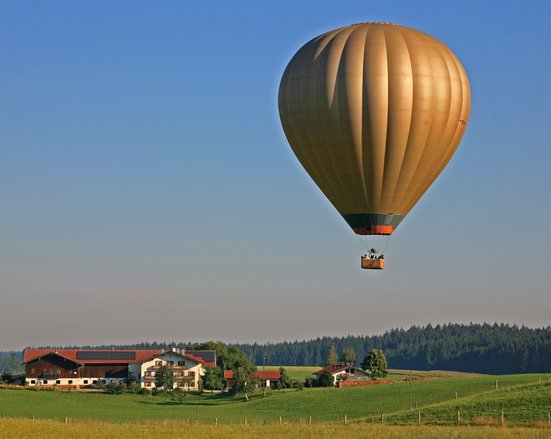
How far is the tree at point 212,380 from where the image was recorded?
13562 cm

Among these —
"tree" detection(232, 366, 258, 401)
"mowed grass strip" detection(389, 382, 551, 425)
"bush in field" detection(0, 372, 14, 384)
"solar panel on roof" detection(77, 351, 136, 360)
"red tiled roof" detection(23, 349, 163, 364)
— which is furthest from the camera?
"solar panel on roof" detection(77, 351, 136, 360)

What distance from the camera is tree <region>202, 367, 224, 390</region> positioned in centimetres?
13562

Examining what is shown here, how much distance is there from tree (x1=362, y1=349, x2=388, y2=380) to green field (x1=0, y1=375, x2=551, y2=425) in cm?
2676

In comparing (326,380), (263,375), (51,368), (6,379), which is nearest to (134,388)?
(263,375)

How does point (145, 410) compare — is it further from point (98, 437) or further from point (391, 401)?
point (98, 437)

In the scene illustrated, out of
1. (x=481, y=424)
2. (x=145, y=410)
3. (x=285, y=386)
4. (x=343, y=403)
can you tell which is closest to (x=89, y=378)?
(x=285, y=386)

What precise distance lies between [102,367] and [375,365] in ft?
129

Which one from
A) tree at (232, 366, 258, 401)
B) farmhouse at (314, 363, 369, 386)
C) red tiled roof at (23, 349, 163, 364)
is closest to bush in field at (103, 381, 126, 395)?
tree at (232, 366, 258, 401)

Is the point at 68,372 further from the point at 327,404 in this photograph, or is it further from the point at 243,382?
the point at 327,404

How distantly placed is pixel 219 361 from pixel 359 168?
336 feet

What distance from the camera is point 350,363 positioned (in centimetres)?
14675

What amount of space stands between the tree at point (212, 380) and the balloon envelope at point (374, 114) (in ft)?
261

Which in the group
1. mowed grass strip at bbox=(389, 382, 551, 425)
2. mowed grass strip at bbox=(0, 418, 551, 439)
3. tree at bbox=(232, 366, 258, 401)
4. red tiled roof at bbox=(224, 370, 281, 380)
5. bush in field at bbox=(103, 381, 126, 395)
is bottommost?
mowed grass strip at bbox=(0, 418, 551, 439)

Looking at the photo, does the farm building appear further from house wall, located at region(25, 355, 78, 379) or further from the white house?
house wall, located at region(25, 355, 78, 379)
